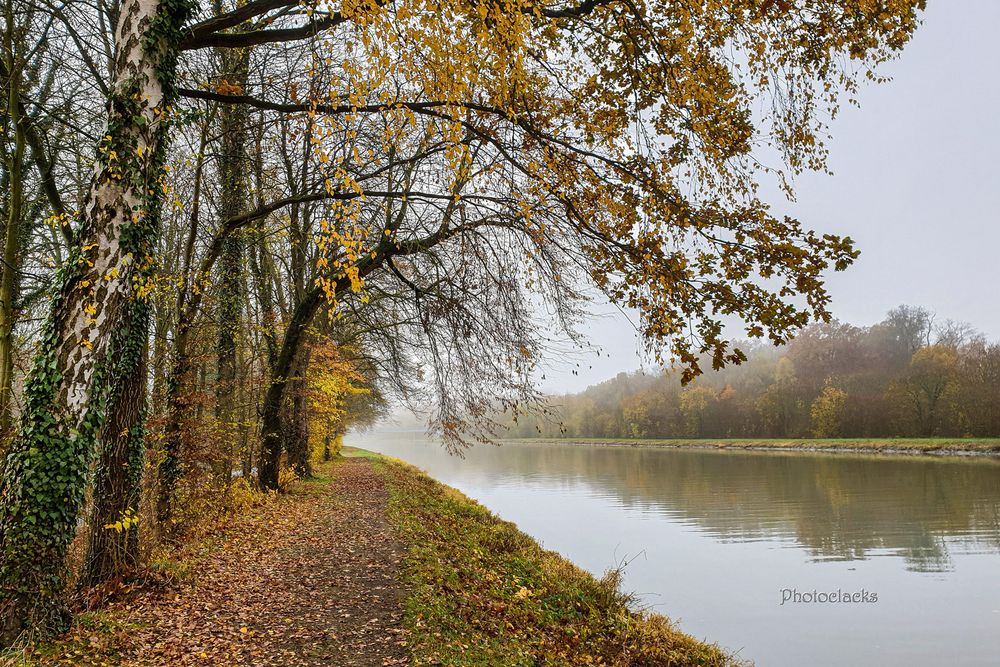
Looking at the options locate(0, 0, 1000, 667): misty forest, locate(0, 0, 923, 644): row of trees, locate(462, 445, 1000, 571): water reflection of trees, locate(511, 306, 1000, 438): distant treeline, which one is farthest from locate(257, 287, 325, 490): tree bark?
locate(511, 306, 1000, 438): distant treeline

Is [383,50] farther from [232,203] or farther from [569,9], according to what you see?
[232,203]

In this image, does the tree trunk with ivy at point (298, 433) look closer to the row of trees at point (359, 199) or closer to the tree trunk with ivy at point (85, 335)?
the row of trees at point (359, 199)

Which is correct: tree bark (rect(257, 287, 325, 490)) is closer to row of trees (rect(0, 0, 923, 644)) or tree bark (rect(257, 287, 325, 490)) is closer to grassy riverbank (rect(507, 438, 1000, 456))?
row of trees (rect(0, 0, 923, 644))

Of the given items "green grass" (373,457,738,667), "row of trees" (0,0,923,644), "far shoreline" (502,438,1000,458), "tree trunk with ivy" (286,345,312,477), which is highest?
"row of trees" (0,0,923,644)

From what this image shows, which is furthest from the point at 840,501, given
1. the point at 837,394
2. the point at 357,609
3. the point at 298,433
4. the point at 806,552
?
the point at 837,394

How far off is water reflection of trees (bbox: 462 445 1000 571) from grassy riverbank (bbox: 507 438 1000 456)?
4.76 m

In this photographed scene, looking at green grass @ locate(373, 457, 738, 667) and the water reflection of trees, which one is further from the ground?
green grass @ locate(373, 457, 738, 667)

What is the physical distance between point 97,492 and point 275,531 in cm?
368

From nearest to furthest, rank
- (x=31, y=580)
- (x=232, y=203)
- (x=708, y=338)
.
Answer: (x=31, y=580), (x=708, y=338), (x=232, y=203)

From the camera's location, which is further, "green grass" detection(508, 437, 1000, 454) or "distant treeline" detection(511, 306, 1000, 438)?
"distant treeline" detection(511, 306, 1000, 438)

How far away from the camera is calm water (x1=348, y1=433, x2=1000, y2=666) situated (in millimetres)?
8430

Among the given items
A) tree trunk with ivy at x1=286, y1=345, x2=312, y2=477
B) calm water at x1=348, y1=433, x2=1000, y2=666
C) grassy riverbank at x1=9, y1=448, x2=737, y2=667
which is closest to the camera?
grassy riverbank at x1=9, y1=448, x2=737, y2=667

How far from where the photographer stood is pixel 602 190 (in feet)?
17.6

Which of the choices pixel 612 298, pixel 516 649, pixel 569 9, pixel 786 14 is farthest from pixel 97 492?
pixel 786 14
